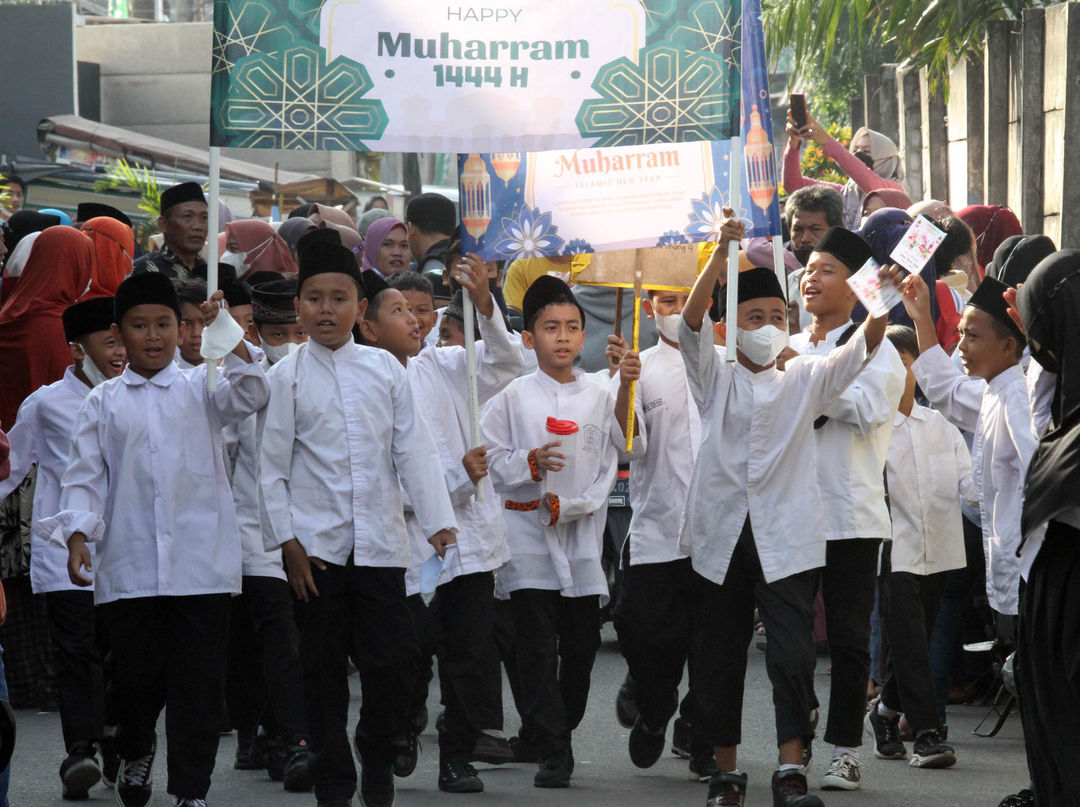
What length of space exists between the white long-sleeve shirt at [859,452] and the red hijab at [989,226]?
3.87 meters

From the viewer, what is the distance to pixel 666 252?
7.46 m

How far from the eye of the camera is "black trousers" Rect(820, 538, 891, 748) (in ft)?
21.5

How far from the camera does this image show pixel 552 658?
693 cm

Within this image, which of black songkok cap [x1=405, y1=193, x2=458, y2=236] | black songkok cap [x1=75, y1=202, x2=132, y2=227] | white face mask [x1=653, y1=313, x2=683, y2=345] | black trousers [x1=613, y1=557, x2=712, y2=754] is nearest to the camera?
black trousers [x1=613, y1=557, x2=712, y2=754]

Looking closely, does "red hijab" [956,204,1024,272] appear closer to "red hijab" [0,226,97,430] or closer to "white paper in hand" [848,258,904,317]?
"white paper in hand" [848,258,904,317]

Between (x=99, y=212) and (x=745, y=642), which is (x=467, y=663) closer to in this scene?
(x=745, y=642)

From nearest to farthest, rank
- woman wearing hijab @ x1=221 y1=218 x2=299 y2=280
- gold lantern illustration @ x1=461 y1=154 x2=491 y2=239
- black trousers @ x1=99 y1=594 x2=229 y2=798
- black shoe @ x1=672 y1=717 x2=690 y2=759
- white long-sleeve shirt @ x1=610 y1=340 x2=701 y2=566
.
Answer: black trousers @ x1=99 y1=594 x2=229 y2=798
gold lantern illustration @ x1=461 y1=154 x2=491 y2=239
white long-sleeve shirt @ x1=610 y1=340 x2=701 y2=566
black shoe @ x1=672 y1=717 x2=690 y2=759
woman wearing hijab @ x1=221 y1=218 x2=299 y2=280

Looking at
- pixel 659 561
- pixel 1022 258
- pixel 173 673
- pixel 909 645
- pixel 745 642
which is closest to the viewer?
pixel 173 673

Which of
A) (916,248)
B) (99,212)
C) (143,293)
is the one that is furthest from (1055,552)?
(99,212)

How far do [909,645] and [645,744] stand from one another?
123 cm

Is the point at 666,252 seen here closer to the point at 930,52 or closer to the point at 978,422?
the point at 978,422

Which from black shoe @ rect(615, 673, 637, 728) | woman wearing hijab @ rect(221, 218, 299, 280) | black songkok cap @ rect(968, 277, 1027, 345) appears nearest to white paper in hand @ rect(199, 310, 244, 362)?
black shoe @ rect(615, 673, 637, 728)

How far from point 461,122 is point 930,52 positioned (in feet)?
26.0

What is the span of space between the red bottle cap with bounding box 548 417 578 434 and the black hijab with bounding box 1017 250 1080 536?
8.13 ft
